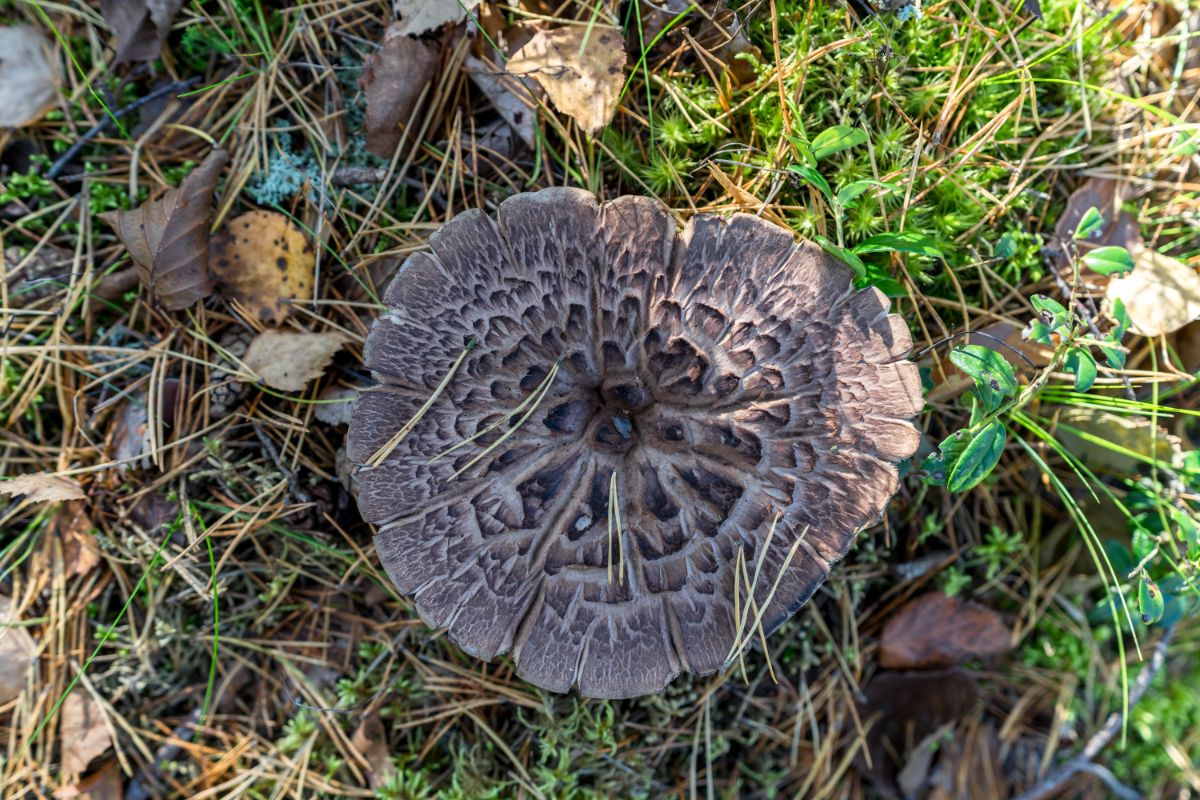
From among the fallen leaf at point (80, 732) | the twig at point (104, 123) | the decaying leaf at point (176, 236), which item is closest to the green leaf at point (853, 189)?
the decaying leaf at point (176, 236)

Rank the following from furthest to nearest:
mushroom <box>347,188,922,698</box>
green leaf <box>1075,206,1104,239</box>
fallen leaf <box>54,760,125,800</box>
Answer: fallen leaf <box>54,760,125,800</box> < green leaf <box>1075,206,1104,239</box> < mushroom <box>347,188,922,698</box>

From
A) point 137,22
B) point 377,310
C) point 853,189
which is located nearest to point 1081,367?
point 853,189

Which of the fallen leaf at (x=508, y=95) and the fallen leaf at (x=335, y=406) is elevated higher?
the fallen leaf at (x=508, y=95)

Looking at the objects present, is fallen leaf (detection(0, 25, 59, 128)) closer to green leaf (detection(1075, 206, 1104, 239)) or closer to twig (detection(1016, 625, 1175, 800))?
green leaf (detection(1075, 206, 1104, 239))

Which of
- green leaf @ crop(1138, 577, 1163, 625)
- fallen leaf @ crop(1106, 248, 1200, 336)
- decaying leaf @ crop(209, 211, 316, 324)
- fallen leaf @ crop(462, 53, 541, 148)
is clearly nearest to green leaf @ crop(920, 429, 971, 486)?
green leaf @ crop(1138, 577, 1163, 625)

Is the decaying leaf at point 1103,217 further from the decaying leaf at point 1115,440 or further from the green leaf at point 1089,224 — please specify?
the decaying leaf at point 1115,440

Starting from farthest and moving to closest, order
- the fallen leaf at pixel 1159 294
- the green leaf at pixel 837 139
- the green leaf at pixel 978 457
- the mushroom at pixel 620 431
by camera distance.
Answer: the fallen leaf at pixel 1159 294 → the green leaf at pixel 837 139 → the green leaf at pixel 978 457 → the mushroom at pixel 620 431

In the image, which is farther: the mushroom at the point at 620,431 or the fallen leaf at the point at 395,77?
the fallen leaf at the point at 395,77
